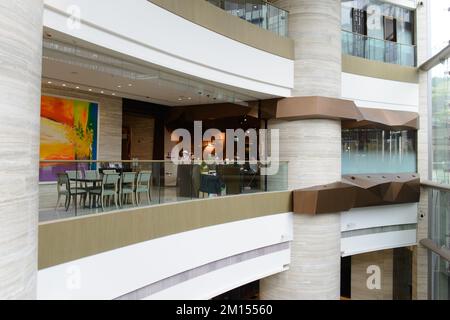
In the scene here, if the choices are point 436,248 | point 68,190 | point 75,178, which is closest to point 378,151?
point 436,248

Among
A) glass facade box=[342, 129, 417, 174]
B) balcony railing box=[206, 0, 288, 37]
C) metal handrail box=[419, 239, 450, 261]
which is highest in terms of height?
balcony railing box=[206, 0, 288, 37]

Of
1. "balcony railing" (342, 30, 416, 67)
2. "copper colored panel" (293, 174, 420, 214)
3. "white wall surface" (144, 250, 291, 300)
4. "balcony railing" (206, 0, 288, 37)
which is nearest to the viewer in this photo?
"white wall surface" (144, 250, 291, 300)

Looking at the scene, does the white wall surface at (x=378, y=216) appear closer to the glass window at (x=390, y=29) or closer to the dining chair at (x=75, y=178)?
the glass window at (x=390, y=29)

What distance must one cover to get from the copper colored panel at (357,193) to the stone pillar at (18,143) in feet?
26.8

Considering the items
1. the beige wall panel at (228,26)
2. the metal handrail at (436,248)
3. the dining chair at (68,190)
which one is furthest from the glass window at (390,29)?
the dining chair at (68,190)

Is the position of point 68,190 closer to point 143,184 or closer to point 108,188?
point 108,188

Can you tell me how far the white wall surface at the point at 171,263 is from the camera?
5.60 meters

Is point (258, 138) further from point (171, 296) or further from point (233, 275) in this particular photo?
point (171, 296)

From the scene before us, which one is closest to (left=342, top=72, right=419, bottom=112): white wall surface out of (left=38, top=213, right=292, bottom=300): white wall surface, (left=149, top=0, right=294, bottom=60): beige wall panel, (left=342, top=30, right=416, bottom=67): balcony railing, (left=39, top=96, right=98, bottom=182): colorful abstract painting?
(left=342, top=30, right=416, bottom=67): balcony railing

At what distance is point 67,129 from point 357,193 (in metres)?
9.53

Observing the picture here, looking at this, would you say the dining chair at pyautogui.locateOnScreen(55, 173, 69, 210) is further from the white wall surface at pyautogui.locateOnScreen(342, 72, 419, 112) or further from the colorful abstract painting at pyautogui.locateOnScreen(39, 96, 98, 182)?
the white wall surface at pyautogui.locateOnScreen(342, 72, 419, 112)

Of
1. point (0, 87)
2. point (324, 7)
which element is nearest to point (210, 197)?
point (0, 87)

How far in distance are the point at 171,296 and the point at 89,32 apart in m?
5.29

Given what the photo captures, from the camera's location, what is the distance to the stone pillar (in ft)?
11.5
